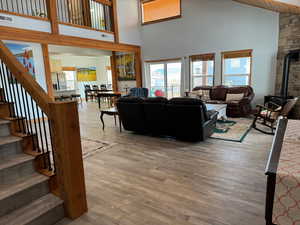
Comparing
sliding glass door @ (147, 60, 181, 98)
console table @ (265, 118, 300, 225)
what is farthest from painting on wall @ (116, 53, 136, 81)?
console table @ (265, 118, 300, 225)

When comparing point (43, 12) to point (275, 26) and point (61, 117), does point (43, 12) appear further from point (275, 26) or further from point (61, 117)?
point (275, 26)

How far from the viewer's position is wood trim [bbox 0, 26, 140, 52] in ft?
16.0

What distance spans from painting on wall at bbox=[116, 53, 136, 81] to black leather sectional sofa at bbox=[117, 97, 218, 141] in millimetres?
5185

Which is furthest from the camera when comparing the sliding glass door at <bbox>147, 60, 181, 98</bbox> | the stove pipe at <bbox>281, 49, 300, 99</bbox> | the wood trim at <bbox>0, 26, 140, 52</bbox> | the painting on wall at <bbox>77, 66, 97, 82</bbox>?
the painting on wall at <bbox>77, 66, 97, 82</bbox>

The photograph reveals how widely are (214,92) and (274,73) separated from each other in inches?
76.0

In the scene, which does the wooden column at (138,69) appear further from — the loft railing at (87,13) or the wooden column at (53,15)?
the wooden column at (53,15)

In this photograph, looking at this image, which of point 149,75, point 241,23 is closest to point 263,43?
point 241,23

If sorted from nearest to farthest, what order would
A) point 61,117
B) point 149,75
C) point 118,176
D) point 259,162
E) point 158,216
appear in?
point 61,117 → point 158,216 → point 118,176 → point 259,162 → point 149,75

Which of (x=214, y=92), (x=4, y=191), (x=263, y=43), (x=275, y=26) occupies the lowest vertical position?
(x=4, y=191)

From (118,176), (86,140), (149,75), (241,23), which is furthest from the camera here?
(149,75)

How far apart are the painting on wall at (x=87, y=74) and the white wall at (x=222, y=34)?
5957 mm

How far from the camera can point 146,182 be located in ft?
8.13

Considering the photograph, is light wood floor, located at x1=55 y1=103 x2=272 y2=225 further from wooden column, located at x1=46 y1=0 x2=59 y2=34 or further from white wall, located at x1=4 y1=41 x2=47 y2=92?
wooden column, located at x1=46 y1=0 x2=59 y2=34

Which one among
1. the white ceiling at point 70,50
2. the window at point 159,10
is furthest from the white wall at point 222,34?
the white ceiling at point 70,50
